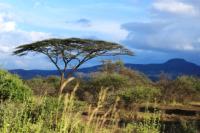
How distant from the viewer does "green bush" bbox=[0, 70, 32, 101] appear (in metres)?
21.9

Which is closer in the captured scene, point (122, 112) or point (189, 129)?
point (189, 129)

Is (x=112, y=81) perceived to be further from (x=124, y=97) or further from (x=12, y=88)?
(x=12, y=88)

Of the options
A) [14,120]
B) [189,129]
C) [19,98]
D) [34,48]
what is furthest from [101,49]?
[14,120]

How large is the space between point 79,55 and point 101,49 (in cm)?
189

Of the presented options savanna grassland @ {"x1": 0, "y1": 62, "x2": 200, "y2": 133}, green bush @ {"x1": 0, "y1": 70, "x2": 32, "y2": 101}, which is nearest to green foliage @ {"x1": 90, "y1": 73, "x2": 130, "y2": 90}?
savanna grassland @ {"x1": 0, "y1": 62, "x2": 200, "y2": 133}

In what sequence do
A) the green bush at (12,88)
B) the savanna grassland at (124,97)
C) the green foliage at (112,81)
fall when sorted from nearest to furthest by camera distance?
the savanna grassland at (124,97) < the green bush at (12,88) < the green foliage at (112,81)

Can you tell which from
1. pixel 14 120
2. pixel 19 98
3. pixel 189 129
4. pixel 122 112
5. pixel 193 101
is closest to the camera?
pixel 14 120

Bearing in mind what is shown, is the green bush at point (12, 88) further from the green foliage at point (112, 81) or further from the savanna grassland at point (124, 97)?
the green foliage at point (112, 81)

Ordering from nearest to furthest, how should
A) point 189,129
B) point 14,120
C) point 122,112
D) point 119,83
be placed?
1. point 14,120
2. point 189,129
3. point 122,112
4. point 119,83

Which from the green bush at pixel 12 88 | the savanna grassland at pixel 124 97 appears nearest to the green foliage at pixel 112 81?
the savanna grassland at pixel 124 97

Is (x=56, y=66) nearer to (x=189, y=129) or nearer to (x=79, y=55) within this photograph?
(x=79, y=55)

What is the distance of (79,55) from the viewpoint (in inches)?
1912

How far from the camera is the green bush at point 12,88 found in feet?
72.0

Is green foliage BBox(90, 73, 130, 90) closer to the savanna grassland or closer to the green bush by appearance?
the savanna grassland
